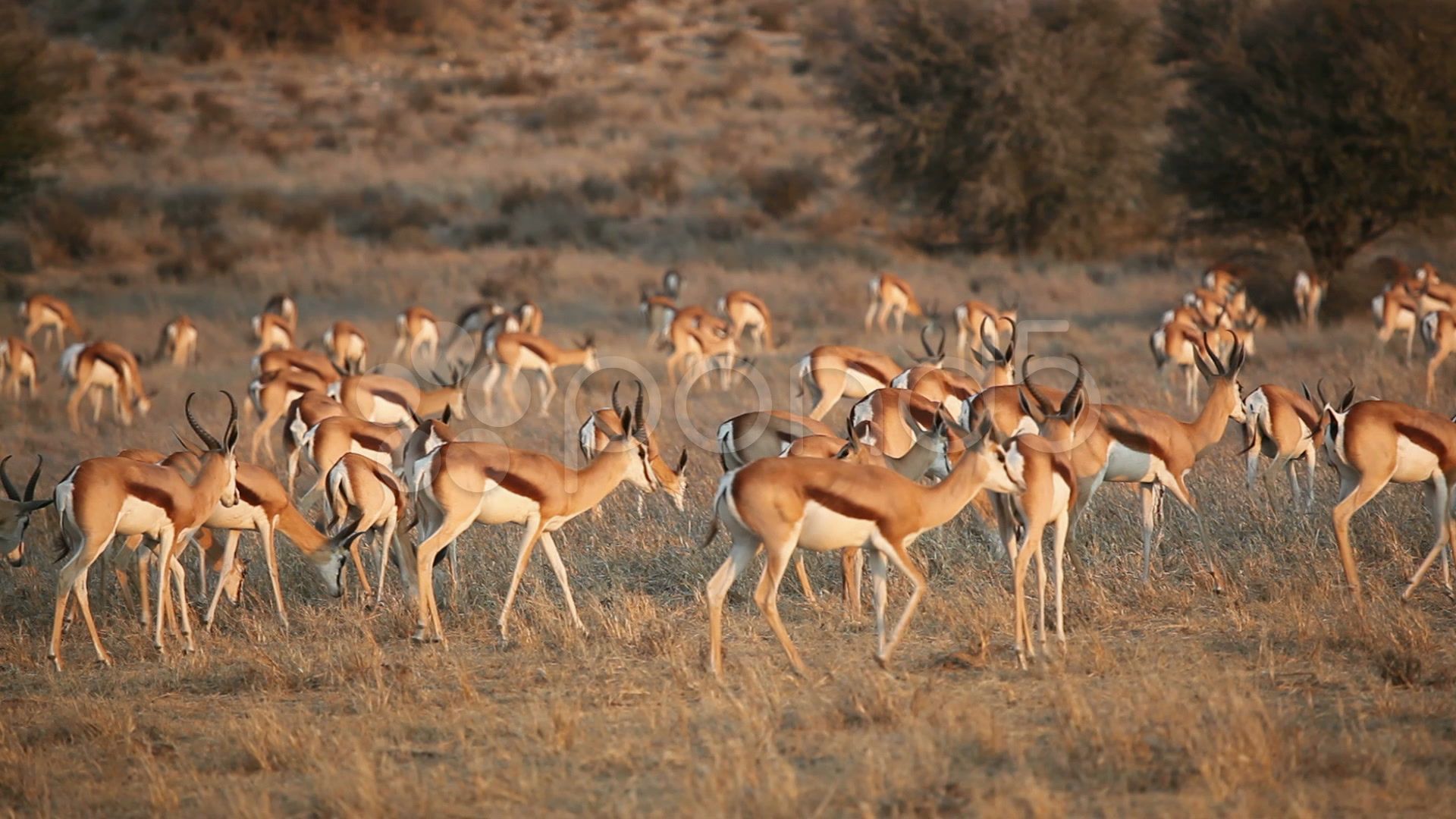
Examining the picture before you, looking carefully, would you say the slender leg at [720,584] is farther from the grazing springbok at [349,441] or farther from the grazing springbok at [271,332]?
the grazing springbok at [271,332]

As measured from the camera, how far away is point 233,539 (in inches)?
360

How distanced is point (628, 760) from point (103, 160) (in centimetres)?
3695

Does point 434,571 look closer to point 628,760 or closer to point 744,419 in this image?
point 744,419

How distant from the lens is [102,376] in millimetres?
Answer: 17641

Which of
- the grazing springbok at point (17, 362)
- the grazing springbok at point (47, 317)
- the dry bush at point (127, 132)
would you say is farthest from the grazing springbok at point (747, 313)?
the dry bush at point (127, 132)

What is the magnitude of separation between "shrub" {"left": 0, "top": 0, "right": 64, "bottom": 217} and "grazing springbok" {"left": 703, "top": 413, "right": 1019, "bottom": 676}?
23.9 m

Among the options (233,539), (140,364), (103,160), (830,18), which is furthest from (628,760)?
(830,18)

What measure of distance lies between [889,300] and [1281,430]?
13801 mm

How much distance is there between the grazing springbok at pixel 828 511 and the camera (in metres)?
6.54

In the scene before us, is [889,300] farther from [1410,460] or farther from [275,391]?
[1410,460]

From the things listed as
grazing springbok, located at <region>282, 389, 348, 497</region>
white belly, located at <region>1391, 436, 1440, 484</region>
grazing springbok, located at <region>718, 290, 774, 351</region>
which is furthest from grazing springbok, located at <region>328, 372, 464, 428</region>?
grazing springbok, located at <region>718, 290, 774, 351</region>

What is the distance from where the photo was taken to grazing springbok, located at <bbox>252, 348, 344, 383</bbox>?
16219 mm

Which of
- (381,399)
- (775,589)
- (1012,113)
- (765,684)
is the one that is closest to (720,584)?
(775,589)

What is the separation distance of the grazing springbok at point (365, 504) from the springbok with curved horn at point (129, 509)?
0.75 m
